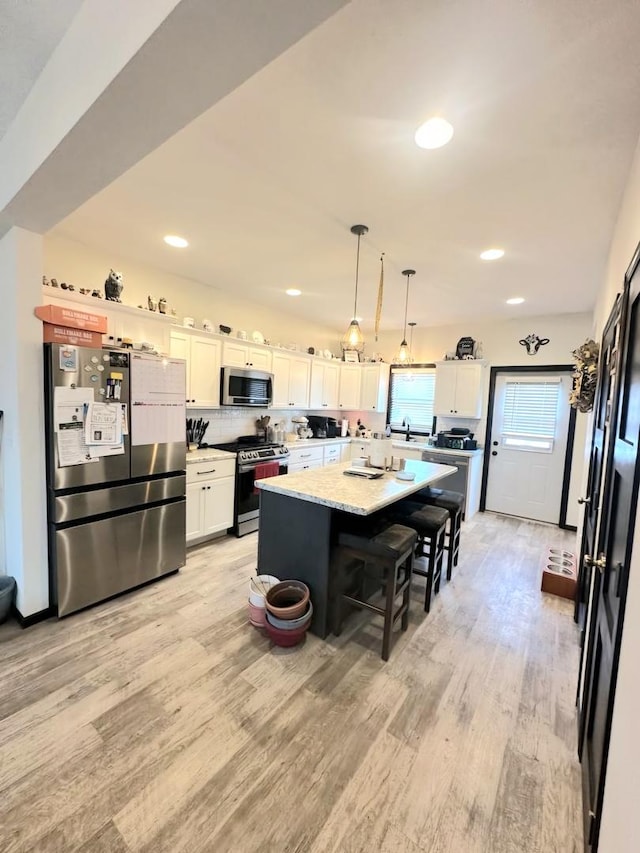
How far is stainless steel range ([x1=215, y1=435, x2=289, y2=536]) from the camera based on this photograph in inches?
151

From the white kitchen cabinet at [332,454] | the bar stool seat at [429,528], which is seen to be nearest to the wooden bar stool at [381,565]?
the bar stool seat at [429,528]

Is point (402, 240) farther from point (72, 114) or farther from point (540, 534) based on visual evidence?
point (540, 534)

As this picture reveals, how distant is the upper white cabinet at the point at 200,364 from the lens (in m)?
3.54

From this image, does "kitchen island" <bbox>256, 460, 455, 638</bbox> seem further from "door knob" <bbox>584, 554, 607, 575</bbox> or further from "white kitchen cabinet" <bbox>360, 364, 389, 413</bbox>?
"white kitchen cabinet" <bbox>360, 364, 389, 413</bbox>

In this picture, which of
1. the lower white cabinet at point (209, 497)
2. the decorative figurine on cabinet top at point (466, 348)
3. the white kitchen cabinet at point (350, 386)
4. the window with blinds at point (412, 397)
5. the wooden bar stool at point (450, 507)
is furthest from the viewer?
the white kitchen cabinet at point (350, 386)

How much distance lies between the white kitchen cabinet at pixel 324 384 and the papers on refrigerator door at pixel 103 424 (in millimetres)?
3181

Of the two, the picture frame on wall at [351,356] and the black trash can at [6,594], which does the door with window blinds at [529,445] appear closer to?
the picture frame on wall at [351,356]

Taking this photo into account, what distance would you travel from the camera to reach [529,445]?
491 cm

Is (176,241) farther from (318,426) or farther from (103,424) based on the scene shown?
(318,426)

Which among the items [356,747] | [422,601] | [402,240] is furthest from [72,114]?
[422,601]

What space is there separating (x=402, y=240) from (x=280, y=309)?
8.84ft

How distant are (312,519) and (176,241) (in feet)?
8.29

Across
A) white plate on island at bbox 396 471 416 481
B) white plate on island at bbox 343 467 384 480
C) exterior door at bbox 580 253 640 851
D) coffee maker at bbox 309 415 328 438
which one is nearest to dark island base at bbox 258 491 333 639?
white plate on island at bbox 343 467 384 480

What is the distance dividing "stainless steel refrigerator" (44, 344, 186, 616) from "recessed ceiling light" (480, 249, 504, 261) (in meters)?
2.67
